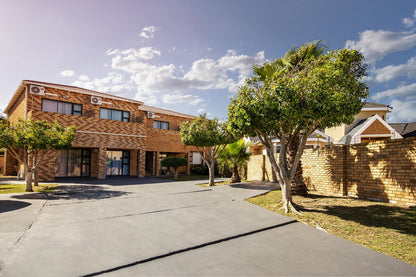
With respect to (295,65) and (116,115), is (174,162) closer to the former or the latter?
(116,115)

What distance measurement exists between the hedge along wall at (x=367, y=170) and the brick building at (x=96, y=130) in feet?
50.4

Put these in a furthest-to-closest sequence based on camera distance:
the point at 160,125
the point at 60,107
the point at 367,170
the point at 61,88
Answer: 1. the point at 160,125
2. the point at 60,107
3. the point at 61,88
4. the point at 367,170

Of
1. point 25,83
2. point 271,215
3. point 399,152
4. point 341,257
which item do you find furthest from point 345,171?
point 25,83

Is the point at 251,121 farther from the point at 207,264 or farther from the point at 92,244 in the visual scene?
the point at 92,244

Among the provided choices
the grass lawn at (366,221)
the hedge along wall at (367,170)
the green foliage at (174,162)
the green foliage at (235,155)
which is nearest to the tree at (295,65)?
the grass lawn at (366,221)

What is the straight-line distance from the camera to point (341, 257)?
432cm

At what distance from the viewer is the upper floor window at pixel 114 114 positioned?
66.3ft

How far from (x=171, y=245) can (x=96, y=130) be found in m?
16.4

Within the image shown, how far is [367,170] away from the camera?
8.62m

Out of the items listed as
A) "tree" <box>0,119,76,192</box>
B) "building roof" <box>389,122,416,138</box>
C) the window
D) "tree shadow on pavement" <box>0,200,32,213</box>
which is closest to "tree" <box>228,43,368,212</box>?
"tree shadow on pavement" <box>0,200,32,213</box>

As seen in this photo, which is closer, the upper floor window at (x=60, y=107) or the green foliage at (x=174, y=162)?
the upper floor window at (x=60, y=107)

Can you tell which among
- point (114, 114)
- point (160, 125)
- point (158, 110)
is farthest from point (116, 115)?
point (158, 110)

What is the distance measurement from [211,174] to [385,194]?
8957 millimetres

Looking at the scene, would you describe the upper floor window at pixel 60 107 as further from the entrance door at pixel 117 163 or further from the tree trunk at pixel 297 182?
the tree trunk at pixel 297 182
